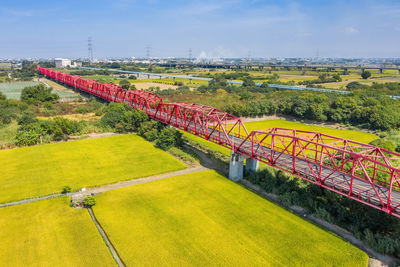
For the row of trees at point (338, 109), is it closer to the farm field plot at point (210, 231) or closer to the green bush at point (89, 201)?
the farm field plot at point (210, 231)

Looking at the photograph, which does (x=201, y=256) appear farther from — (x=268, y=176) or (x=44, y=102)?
(x=44, y=102)

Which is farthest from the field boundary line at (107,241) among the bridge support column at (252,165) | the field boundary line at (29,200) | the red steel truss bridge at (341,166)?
the bridge support column at (252,165)

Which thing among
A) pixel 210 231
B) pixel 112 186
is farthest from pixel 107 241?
pixel 112 186

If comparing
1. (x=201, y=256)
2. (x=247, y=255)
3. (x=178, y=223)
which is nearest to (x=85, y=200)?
(x=178, y=223)

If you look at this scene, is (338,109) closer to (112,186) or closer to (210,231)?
(210,231)

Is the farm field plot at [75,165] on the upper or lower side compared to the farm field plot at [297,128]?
lower

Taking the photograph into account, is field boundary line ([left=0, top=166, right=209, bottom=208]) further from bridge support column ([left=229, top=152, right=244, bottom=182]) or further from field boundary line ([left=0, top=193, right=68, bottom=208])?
bridge support column ([left=229, top=152, right=244, bottom=182])
